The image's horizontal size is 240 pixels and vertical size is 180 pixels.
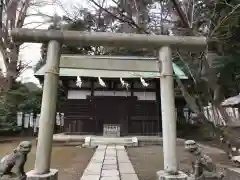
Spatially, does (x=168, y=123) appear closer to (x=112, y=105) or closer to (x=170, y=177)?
(x=170, y=177)

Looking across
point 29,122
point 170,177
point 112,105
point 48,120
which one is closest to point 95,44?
point 48,120

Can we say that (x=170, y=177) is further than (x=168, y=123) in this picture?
No

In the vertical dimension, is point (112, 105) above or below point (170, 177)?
above

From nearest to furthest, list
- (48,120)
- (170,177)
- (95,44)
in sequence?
1. (170,177)
2. (48,120)
3. (95,44)

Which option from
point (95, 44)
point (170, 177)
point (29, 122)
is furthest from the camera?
point (29, 122)

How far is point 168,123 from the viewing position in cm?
480

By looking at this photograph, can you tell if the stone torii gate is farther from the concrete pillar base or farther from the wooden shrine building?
the wooden shrine building

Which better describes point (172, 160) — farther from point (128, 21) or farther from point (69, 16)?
point (69, 16)

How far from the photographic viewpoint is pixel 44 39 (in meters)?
4.93

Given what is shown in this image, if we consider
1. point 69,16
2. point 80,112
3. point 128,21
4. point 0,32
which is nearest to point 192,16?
point 128,21

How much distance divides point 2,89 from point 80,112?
6134mm

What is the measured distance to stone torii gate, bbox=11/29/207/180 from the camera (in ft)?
15.0

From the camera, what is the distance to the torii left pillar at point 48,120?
4.46m

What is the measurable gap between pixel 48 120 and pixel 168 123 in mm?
2208
